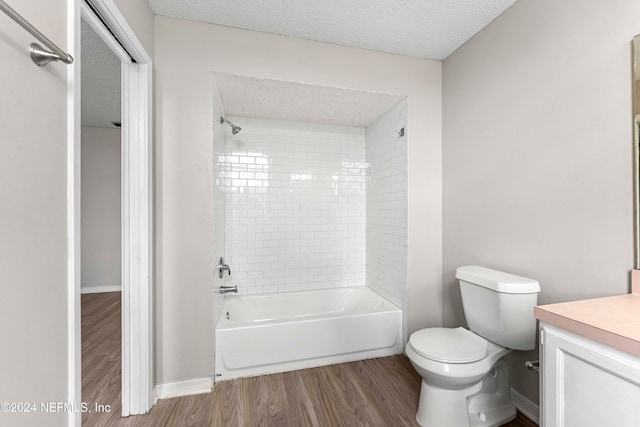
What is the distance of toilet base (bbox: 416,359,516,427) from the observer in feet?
5.04

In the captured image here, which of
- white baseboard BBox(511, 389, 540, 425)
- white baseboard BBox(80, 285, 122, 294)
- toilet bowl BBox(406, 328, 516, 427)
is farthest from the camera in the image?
white baseboard BBox(80, 285, 122, 294)

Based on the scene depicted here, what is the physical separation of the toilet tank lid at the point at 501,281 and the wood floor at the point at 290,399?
2.75 ft

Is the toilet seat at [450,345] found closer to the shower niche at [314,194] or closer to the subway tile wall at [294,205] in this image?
the shower niche at [314,194]

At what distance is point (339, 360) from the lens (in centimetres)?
227

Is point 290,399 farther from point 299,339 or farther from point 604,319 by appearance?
point 604,319

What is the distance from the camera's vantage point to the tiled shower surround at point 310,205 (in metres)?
2.82

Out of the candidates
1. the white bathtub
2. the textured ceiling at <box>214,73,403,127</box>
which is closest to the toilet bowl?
the white bathtub

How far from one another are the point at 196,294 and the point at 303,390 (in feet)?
3.25

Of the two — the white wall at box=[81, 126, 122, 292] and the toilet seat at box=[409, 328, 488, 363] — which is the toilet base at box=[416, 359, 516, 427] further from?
the white wall at box=[81, 126, 122, 292]

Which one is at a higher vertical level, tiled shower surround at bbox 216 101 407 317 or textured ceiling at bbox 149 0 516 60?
textured ceiling at bbox 149 0 516 60
